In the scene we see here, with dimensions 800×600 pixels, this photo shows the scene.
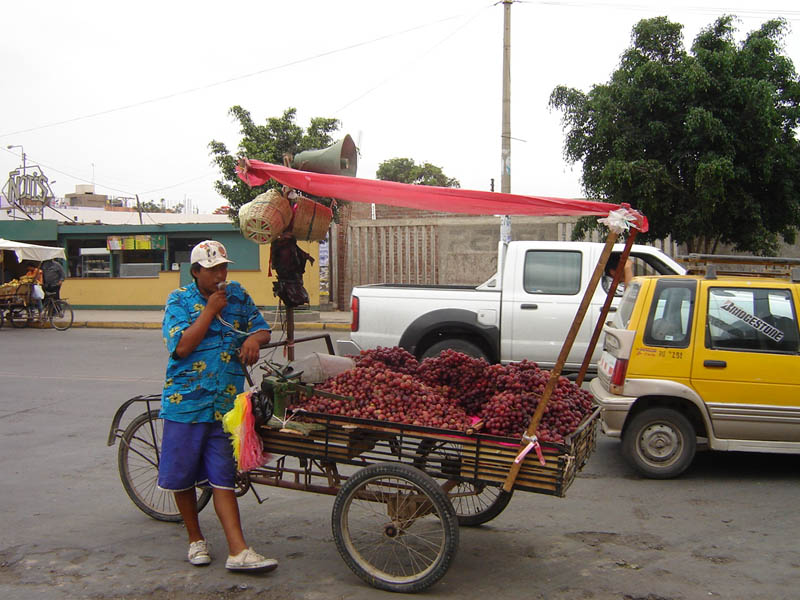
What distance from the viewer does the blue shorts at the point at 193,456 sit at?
369cm

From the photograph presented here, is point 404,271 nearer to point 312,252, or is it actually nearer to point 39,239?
point 312,252

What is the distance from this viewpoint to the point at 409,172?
125 ft

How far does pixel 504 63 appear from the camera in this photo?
13.9m

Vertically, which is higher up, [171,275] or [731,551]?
[171,275]

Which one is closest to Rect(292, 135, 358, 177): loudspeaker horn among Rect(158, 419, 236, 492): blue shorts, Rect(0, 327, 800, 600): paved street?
Rect(158, 419, 236, 492): blue shorts

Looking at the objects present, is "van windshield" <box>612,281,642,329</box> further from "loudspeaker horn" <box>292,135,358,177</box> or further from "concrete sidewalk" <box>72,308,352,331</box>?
"concrete sidewalk" <box>72,308,352,331</box>

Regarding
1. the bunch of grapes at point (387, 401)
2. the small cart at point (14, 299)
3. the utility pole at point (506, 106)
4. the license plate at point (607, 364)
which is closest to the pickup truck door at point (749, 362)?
the license plate at point (607, 364)

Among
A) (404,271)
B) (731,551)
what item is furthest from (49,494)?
(404,271)

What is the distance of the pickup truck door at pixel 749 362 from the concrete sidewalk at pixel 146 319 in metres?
10.2

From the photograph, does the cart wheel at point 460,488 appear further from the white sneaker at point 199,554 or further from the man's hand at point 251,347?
the white sneaker at point 199,554

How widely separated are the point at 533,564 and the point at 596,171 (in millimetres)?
9477

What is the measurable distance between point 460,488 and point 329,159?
2.32 m

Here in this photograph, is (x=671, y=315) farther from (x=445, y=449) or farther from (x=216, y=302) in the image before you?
(x=216, y=302)

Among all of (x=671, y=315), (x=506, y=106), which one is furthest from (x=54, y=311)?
(x=671, y=315)
